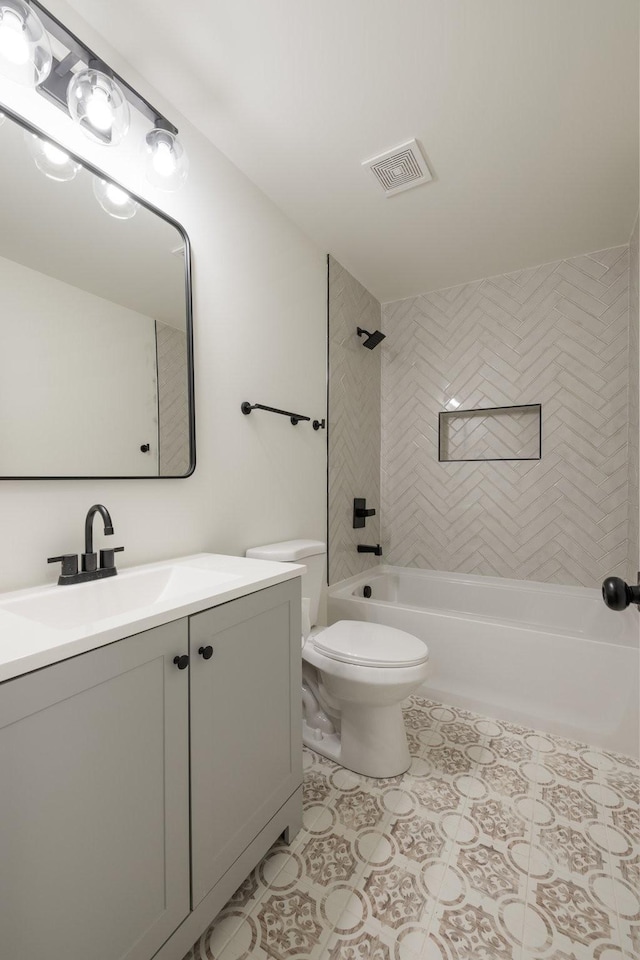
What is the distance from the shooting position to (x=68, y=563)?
3.63ft

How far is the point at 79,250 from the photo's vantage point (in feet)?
4.00

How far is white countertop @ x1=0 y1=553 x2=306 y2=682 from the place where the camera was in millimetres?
688

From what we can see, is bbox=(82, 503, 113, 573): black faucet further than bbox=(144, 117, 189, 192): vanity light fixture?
No

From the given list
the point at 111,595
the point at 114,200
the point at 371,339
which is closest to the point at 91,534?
the point at 111,595

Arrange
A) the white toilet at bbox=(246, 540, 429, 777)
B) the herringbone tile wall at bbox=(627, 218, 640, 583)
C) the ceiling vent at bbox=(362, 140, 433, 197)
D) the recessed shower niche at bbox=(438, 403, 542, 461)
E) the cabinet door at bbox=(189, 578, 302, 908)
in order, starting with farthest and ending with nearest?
the recessed shower niche at bbox=(438, 403, 542, 461)
the herringbone tile wall at bbox=(627, 218, 640, 583)
the ceiling vent at bbox=(362, 140, 433, 197)
the white toilet at bbox=(246, 540, 429, 777)
the cabinet door at bbox=(189, 578, 302, 908)

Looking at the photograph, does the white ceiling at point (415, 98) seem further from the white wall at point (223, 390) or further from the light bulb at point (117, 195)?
the light bulb at point (117, 195)

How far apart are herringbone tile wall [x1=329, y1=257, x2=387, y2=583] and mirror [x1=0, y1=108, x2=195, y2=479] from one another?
116cm

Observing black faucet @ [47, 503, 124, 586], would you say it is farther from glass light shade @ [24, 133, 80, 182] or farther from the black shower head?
the black shower head

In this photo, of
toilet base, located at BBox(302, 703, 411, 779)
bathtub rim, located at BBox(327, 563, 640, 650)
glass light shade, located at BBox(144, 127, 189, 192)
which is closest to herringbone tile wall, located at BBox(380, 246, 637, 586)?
bathtub rim, located at BBox(327, 563, 640, 650)

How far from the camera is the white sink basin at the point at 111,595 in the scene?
99 centimetres

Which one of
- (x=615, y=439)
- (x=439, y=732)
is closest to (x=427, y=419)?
(x=615, y=439)

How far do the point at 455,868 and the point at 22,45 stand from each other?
240cm

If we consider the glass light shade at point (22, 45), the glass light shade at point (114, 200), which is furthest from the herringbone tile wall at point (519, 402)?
the glass light shade at point (22, 45)

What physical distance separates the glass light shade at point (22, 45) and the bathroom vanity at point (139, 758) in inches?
49.7
